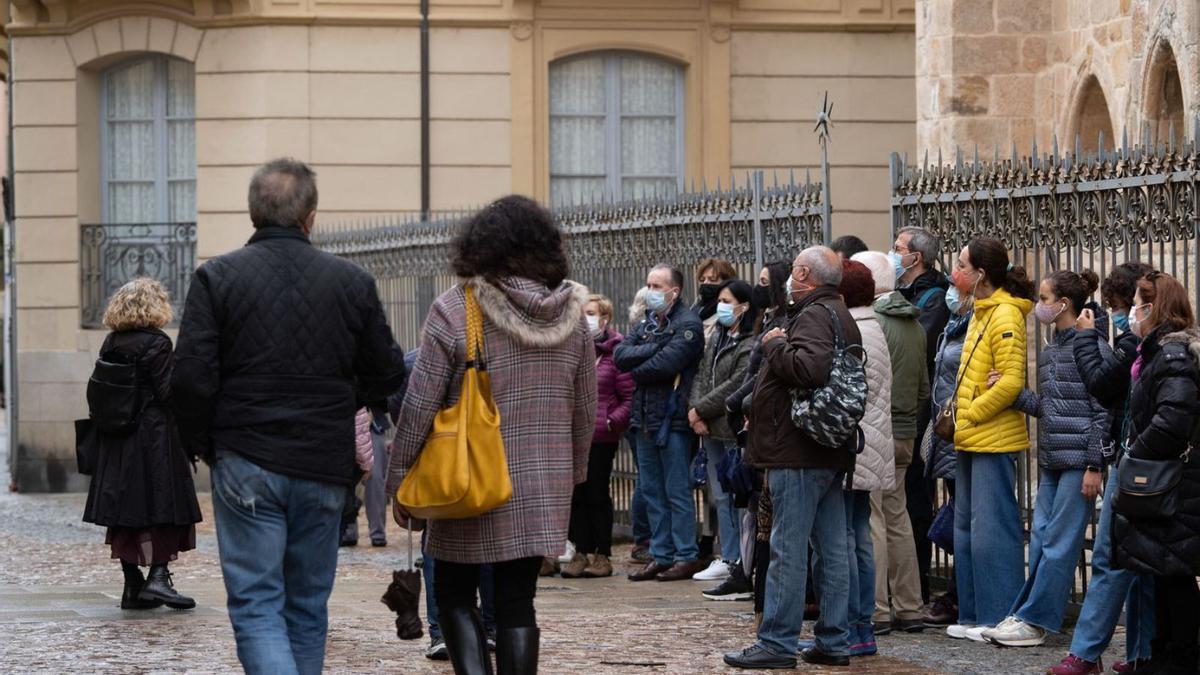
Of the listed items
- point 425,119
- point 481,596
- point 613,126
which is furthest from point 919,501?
point 613,126

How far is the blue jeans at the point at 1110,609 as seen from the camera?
8.75m

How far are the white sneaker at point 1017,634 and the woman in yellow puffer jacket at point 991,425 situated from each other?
18 cm

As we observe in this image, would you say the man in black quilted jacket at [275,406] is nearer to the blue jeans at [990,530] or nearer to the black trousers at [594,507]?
the blue jeans at [990,530]

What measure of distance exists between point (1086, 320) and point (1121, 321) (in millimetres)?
215

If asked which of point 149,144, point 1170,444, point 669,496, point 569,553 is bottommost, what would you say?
point 569,553

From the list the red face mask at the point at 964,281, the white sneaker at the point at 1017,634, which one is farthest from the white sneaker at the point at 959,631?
the red face mask at the point at 964,281

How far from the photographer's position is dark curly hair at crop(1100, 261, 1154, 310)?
881 cm

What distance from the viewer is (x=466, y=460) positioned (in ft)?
23.5

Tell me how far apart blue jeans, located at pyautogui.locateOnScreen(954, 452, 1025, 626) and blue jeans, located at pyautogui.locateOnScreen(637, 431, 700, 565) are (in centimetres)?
305

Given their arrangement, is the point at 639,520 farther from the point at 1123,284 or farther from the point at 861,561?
the point at 1123,284

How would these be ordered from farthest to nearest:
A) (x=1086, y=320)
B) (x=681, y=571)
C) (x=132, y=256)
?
1. (x=132, y=256)
2. (x=681, y=571)
3. (x=1086, y=320)

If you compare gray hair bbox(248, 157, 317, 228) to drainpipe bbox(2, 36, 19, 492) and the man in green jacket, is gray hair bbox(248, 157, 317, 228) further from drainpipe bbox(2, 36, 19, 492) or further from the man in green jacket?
drainpipe bbox(2, 36, 19, 492)

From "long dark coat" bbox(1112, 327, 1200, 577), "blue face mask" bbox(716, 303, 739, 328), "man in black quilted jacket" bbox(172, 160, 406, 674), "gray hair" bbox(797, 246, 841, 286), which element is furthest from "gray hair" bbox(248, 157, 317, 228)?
"blue face mask" bbox(716, 303, 739, 328)

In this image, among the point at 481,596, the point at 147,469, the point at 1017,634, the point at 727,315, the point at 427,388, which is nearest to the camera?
the point at 427,388
